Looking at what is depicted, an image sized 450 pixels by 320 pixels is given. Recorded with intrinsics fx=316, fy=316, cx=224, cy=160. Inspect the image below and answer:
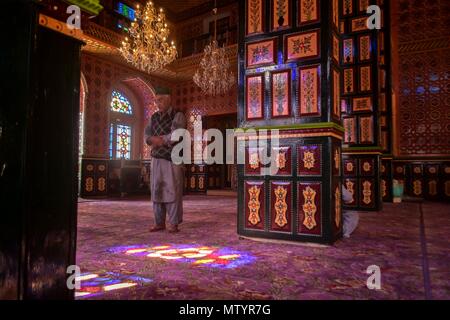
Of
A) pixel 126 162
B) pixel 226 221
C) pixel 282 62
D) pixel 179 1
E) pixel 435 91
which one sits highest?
pixel 179 1

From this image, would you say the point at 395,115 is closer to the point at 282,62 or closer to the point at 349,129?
the point at 349,129

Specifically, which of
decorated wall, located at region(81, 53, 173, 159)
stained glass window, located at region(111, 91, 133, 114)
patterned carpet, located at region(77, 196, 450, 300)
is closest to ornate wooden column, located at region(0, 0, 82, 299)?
patterned carpet, located at region(77, 196, 450, 300)

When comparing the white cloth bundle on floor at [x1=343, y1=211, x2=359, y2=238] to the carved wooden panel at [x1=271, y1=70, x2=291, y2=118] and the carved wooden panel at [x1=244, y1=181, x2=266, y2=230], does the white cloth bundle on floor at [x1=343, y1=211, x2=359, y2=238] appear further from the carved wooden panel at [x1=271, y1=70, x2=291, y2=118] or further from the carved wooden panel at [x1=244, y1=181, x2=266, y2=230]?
the carved wooden panel at [x1=271, y1=70, x2=291, y2=118]

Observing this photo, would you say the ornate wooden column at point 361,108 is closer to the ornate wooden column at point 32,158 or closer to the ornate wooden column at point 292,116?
the ornate wooden column at point 292,116

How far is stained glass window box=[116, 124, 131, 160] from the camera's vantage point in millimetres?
10953

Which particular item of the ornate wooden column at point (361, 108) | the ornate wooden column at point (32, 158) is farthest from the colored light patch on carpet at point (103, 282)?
the ornate wooden column at point (361, 108)

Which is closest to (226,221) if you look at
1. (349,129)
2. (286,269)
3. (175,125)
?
(175,125)

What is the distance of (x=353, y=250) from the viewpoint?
2746 mm

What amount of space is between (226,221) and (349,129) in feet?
10.5

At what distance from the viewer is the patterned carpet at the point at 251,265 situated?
1.71 metres

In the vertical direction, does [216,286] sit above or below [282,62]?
below

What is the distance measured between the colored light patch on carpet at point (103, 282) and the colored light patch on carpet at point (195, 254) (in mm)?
478

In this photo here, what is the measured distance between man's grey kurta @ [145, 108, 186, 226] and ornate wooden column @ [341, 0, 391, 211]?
3747mm

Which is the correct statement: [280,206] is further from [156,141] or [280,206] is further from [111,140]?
[111,140]
